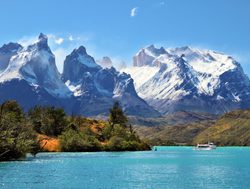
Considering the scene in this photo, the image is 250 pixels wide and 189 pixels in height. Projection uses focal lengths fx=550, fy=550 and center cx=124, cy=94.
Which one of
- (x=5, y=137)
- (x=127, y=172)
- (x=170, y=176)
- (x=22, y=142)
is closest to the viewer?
(x=170, y=176)

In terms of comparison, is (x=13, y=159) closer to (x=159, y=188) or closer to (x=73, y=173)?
(x=73, y=173)

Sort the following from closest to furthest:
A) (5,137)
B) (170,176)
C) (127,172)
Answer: (170,176)
(127,172)
(5,137)

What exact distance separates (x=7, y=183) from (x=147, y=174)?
112 feet

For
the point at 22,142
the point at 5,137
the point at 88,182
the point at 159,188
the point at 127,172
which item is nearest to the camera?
the point at 159,188

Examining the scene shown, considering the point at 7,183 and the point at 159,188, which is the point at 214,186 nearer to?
the point at 159,188

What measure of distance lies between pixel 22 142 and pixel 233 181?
215 feet

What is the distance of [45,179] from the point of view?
327 feet

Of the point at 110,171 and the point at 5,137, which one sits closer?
the point at 110,171

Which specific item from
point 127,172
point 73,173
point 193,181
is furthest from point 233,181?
point 73,173

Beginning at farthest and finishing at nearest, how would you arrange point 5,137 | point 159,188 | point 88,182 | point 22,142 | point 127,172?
point 22,142, point 5,137, point 127,172, point 88,182, point 159,188

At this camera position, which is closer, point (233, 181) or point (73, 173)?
point (233, 181)

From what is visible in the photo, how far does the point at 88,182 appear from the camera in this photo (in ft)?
315

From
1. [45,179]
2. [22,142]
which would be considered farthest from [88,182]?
[22,142]

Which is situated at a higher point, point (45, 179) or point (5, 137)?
point (5, 137)
